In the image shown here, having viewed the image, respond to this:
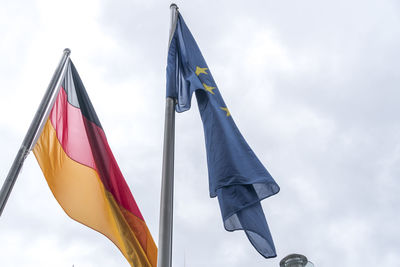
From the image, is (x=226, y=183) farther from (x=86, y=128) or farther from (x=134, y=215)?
(x=86, y=128)

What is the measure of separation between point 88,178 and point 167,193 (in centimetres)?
277

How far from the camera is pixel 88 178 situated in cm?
759

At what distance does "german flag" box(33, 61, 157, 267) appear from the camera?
23.3 ft

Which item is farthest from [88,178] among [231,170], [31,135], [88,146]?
[231,170]

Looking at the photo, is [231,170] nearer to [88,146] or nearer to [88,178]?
[88,178]

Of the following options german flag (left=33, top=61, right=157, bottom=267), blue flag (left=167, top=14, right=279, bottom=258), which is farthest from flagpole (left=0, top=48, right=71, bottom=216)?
blue flag (left=167, top=14, right=279, bottom=258)

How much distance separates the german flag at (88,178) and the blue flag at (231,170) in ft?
6.12

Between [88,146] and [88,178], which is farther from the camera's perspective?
[88,146]

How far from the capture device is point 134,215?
7371mm

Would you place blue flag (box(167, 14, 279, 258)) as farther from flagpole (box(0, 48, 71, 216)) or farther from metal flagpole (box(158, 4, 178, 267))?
flagpole (box(0, 48, 71, 216))

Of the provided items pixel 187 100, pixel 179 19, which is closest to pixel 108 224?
pixel 187 100

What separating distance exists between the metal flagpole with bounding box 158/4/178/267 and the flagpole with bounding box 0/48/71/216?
239cm

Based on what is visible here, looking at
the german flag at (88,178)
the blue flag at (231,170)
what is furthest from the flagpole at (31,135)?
the blue flag at (231,170)

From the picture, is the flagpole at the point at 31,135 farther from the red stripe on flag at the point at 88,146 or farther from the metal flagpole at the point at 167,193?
the metal flagpole at the point at 167,193
